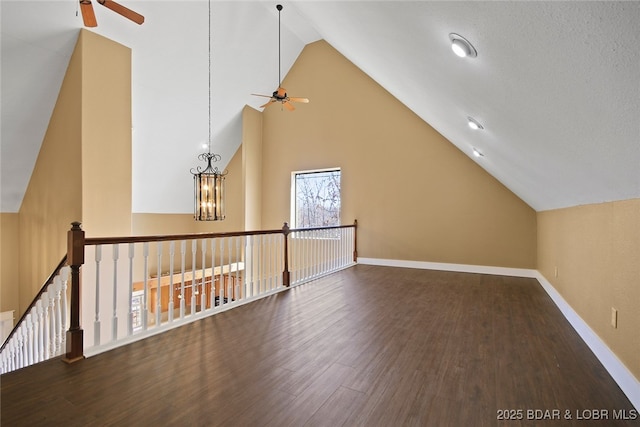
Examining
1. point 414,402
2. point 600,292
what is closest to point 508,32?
point 414,402

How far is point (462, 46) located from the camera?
5.65ft

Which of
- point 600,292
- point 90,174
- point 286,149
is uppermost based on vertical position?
point 286,149

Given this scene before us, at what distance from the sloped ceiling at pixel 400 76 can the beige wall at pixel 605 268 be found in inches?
6.9

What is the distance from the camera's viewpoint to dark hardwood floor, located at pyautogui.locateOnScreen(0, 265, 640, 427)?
1628mm

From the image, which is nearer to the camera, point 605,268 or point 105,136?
point 605,268

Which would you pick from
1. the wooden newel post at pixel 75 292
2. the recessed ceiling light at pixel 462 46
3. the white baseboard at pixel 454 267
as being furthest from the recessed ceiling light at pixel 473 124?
the wooden newel post at pixel 75 292

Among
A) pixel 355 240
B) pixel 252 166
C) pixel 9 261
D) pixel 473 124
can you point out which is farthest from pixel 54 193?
pixel 473 124

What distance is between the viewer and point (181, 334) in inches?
105

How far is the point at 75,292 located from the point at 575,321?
4.36 m

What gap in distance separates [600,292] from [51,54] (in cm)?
645

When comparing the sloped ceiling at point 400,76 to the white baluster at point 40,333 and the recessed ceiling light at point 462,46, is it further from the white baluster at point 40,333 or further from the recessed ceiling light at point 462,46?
the white baluster at point 40,333

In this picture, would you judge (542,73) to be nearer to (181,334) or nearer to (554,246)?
(181,334)

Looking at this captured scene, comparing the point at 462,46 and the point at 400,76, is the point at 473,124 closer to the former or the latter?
the point at 400,76

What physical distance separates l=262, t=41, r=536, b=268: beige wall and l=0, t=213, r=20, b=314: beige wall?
4.60 m
